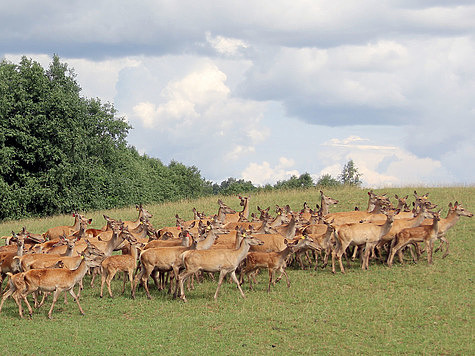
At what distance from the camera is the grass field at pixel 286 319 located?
479 inches

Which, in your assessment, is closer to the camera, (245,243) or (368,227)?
(245,243)

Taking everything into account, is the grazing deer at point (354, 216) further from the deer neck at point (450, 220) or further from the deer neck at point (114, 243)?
the deer neck at point (114, 243)

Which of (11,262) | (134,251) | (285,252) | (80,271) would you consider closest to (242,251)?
(285,252)

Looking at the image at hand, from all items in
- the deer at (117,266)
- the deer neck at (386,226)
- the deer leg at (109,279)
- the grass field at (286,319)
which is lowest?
the grass field at (286,319)

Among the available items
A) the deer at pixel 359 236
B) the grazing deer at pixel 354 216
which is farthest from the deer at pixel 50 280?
the grazing deer at pixel 354 216

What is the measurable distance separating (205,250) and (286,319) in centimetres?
307

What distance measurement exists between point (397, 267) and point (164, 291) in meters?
7.20

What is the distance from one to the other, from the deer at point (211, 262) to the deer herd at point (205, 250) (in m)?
0.03

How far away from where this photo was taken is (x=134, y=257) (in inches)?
647

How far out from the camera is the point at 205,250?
1552cm

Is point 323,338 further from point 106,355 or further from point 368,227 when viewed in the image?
point 368,227

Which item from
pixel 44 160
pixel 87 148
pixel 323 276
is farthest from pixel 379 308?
pixel 87 148

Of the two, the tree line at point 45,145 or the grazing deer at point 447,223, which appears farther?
the tree line at point 45,145

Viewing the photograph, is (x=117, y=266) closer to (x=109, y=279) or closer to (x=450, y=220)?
(x=109, y=279)
